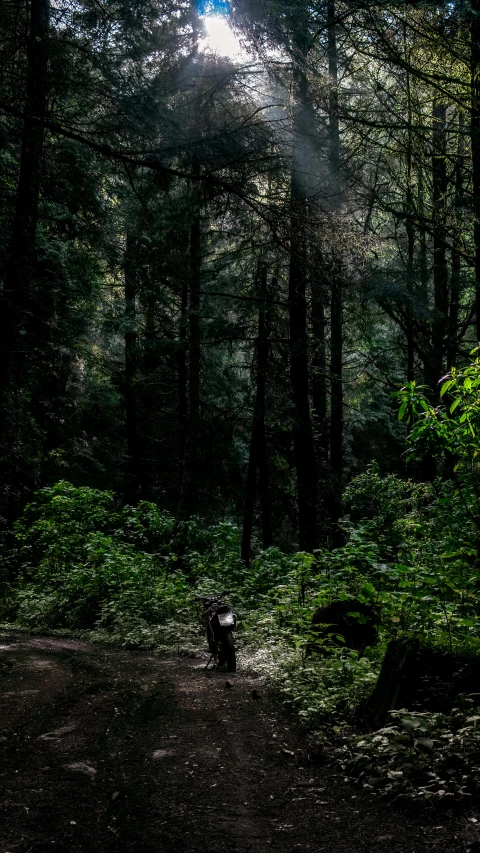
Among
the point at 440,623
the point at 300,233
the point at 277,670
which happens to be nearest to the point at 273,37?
the point at 300,233

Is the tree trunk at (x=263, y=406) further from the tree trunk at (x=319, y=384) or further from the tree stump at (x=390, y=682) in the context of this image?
the tree stump at (x=390, y=682)

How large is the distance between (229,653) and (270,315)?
38.2ft

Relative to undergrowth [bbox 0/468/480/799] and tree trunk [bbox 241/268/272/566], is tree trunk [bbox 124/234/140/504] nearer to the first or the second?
tree trunk [bbox 241/268/272/566]

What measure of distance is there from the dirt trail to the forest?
1.05ft

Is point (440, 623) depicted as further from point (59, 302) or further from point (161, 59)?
point (59, 302)

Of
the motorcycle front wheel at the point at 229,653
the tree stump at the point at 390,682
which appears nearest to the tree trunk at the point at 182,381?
the motorcycle front wheel at the point at 229,653

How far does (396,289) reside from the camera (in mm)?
14234

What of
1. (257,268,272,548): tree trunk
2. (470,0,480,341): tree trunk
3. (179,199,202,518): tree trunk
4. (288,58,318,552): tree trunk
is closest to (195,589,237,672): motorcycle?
(288,58,318,552): tree trunk

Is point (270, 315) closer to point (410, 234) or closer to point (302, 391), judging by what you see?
point (302, 391)

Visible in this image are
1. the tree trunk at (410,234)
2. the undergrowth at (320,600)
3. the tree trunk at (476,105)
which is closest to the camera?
the undergrowth at (320,600)

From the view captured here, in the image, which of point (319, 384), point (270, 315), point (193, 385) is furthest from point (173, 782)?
point (319, 384)

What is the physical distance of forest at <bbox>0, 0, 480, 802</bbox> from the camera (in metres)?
5.05

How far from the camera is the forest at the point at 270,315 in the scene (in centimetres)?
505

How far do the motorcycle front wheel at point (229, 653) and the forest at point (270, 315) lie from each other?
19.5 inches
